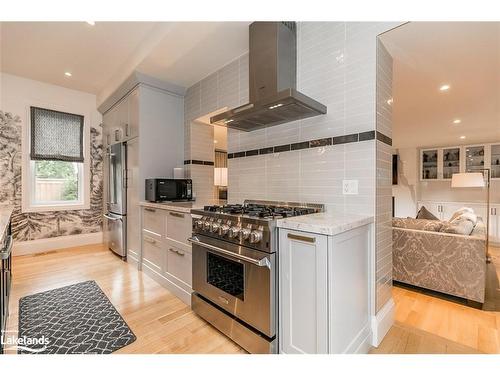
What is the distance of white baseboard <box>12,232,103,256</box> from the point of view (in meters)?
3.76

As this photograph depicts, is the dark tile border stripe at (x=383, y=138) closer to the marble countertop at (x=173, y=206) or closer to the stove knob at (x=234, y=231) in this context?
the stove knob at (x=234, y=231)

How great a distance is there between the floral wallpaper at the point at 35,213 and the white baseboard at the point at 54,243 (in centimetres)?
7

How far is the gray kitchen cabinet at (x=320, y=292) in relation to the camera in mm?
1280

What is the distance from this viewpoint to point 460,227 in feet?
7.85

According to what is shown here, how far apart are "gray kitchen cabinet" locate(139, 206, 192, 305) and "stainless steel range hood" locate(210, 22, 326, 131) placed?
1.08 metres

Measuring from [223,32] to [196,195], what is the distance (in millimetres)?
2090

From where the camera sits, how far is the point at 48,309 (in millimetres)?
2125

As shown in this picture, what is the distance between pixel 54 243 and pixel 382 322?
4.74m

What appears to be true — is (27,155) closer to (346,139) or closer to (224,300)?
(224,300)

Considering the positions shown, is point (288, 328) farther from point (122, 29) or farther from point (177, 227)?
point (122, 29)

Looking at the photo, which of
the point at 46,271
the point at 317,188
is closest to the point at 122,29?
the point at 317,188

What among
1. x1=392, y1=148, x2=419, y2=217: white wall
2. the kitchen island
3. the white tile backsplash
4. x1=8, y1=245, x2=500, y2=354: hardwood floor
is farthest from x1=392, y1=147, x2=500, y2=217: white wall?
the kitchen island

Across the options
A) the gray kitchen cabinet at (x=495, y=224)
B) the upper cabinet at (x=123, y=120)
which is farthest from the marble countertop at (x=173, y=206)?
the gray kitchen cabinet at (x=495, y=224)

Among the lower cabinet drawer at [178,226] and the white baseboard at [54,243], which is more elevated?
the lower cabinet drawer at [178,226]
